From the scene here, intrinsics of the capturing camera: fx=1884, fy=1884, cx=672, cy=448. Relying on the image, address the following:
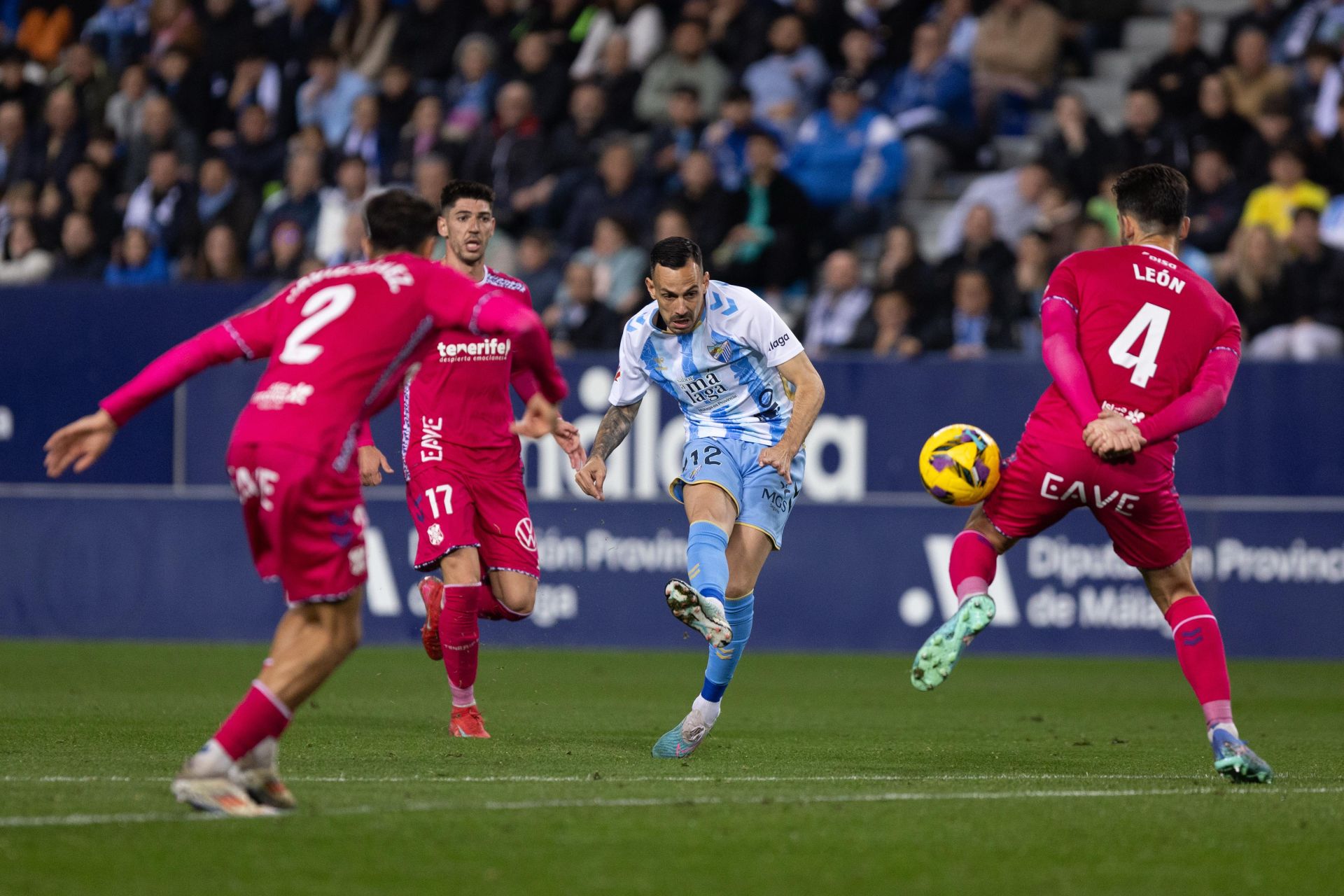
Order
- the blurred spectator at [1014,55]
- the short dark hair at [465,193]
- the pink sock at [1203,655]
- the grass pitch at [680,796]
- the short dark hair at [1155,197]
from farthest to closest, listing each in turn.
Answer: the blurred spectator at [1014,55], the short dark hair at [465,193], the short dark hair at [1155,197], the pink sock at [1203,655], the grass pitch at [680,796]

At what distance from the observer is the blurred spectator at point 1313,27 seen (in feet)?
55.8

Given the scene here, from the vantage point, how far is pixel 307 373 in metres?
6.11

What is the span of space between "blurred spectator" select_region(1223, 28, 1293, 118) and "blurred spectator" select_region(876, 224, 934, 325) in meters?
3.25

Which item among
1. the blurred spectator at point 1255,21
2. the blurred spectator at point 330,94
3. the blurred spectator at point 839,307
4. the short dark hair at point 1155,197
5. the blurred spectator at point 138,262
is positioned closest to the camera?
the short dark hair at point 1155,197

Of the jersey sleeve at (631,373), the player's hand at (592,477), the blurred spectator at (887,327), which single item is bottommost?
the player's hand at (592,477)

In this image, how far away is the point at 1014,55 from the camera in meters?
17.8

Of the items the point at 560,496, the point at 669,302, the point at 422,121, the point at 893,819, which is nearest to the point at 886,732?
the point at 669,302

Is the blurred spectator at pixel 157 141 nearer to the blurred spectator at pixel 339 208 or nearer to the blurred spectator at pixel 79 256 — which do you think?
the blurred spectator at pixel 79 256

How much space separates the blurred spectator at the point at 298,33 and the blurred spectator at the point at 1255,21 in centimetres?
961

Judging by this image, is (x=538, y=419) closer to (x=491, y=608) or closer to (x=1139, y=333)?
(x=1139, y=333)

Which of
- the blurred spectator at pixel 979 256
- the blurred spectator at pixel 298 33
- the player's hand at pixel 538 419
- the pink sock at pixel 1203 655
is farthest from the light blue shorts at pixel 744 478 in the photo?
the blurred spectator at pixel 298 33

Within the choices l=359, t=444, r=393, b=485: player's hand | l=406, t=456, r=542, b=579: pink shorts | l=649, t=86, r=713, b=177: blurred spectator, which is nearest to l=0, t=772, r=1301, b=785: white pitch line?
l=359, t=444, r=393, b=485: player's hand

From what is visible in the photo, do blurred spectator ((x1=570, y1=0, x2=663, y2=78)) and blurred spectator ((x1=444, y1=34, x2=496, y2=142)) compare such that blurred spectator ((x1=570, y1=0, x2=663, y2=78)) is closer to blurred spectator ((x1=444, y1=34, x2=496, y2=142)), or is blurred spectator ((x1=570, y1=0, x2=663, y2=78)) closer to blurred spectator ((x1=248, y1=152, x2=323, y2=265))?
blurred spectator ((x1=444, y1=34, x2=496, y2=142))

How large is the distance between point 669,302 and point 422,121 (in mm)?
10731
